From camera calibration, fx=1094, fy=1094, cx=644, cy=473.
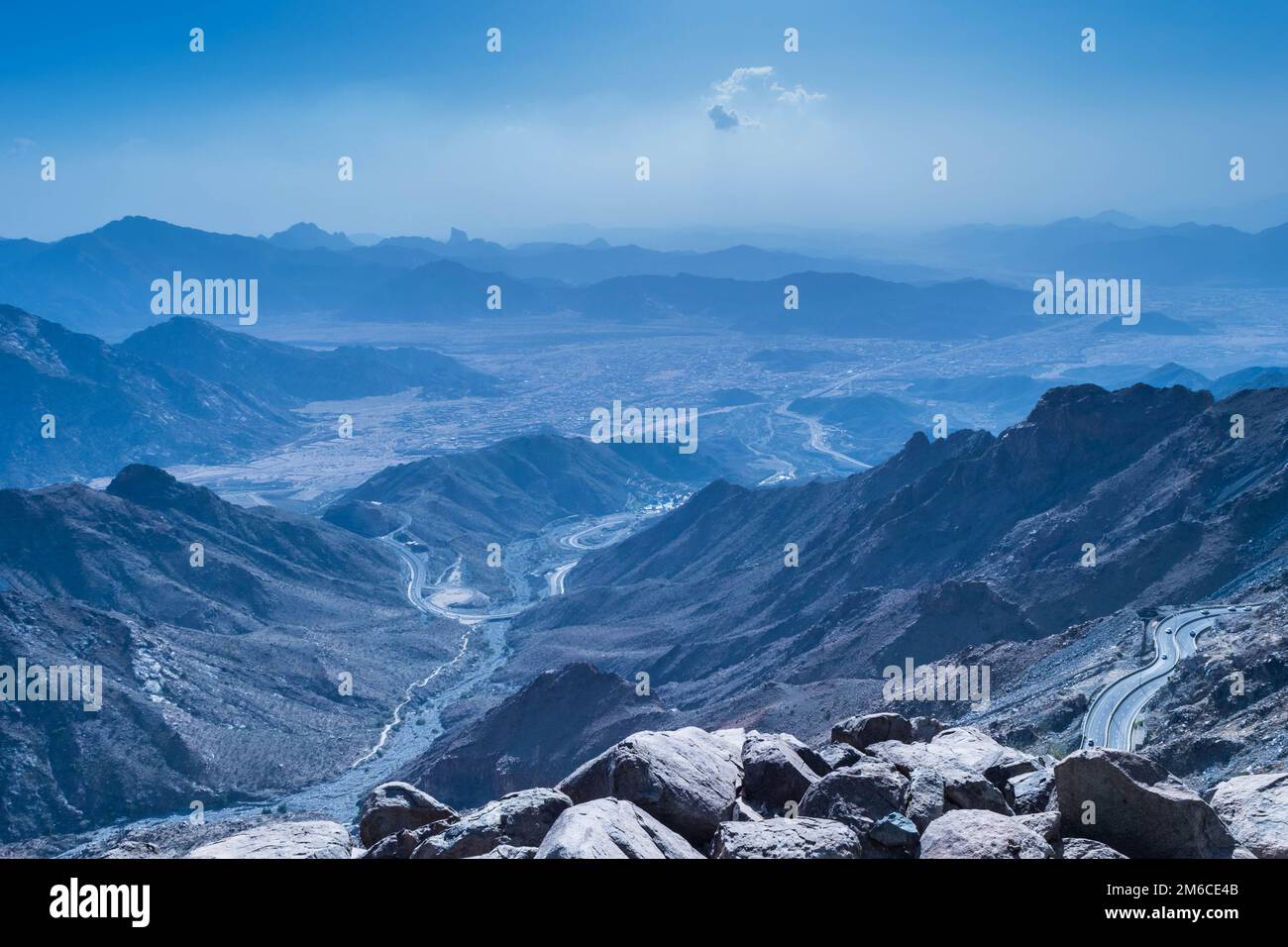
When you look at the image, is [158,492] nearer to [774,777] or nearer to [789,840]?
[774,777]

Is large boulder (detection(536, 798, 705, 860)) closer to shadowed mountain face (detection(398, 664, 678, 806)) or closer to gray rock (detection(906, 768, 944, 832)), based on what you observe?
gray rock (detection(906, 768, 944, 832))

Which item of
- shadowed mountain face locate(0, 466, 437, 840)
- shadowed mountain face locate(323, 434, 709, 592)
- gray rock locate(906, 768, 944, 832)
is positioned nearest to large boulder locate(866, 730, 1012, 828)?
gray rock locate(906, 768, 944, 832)

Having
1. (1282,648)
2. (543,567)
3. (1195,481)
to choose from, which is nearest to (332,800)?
(1282,648)

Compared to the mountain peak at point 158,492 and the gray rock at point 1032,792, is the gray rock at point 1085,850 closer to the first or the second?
the gray rock at point 1032,792
